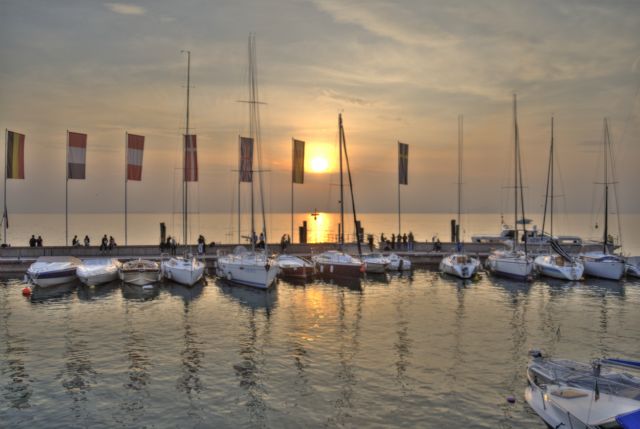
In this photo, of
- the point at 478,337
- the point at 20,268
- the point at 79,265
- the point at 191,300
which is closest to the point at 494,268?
the point at 478,337

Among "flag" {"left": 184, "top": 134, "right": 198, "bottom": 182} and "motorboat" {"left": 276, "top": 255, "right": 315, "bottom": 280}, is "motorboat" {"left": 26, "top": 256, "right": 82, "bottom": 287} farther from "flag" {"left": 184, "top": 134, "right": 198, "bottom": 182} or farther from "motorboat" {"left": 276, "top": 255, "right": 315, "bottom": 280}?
"motorboat" {"left": 276, "top": 255, "right": 315, "bottom": 280}

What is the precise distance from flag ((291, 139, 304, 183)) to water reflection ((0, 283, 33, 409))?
3057 centimetres

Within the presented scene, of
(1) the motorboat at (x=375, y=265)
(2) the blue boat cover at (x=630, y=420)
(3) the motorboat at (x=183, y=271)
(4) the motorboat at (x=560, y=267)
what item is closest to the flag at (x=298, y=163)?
(1) the motorboat at (x=375, y=265)

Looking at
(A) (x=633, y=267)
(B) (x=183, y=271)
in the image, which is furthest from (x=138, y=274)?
(A) (x=633, y=267)

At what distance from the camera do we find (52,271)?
3891cm

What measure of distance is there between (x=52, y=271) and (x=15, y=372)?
833 inches

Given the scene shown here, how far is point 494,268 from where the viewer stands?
47.4m

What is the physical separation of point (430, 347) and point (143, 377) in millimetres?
12157

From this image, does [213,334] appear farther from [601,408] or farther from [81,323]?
[601,408]

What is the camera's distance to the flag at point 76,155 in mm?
46656

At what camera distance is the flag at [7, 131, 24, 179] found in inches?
1797

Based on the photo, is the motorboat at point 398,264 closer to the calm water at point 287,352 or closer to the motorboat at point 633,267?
the calm water at point 287,352

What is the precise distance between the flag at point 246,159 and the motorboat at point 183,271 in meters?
9.24

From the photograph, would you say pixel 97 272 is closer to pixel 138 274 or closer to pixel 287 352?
pixel 138 274
